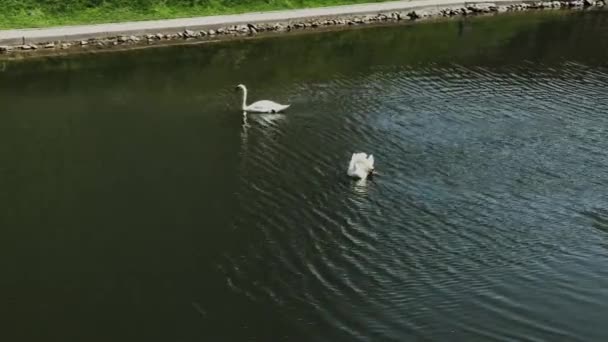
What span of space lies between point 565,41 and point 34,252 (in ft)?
88.5

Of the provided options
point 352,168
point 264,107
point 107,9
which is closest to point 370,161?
point 352,168

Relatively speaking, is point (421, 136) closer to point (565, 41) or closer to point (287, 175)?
point (287, 175)

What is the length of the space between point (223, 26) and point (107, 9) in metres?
4.63

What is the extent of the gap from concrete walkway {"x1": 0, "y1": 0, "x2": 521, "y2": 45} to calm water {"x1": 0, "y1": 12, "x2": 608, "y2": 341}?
154cm

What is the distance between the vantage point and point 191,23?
31.9 m

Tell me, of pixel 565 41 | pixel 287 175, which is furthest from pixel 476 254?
pixel 565 41

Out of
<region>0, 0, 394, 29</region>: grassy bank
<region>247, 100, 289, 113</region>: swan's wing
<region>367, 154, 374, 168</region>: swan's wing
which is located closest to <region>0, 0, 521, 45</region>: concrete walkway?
<region>0, 0, 394, 29</region>: grassy bank

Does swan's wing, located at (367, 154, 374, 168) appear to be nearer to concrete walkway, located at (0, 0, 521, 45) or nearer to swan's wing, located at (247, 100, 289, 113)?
swan's wing, located at (247, 100, 289, 113)

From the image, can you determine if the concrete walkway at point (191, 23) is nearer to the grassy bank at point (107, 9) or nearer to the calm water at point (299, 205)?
the grassy bank at point (107, 9)

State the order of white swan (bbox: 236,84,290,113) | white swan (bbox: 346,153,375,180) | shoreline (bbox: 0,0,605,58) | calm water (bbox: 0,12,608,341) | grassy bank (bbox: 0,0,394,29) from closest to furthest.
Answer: calm water (bbox: 0,12,608,341) < white swan (bbox: 346,153,375,180) < white swan (bbox: 236,84,290,113) < shoreline (bbox: 0,0,605,58) < grassy bank (bbox: 0,0,394,29)

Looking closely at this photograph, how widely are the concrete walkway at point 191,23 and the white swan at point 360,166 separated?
1511cm

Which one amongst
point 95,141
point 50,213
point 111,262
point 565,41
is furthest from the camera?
point 565,41

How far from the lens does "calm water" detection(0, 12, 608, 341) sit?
522 inches

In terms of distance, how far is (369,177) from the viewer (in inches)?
730
